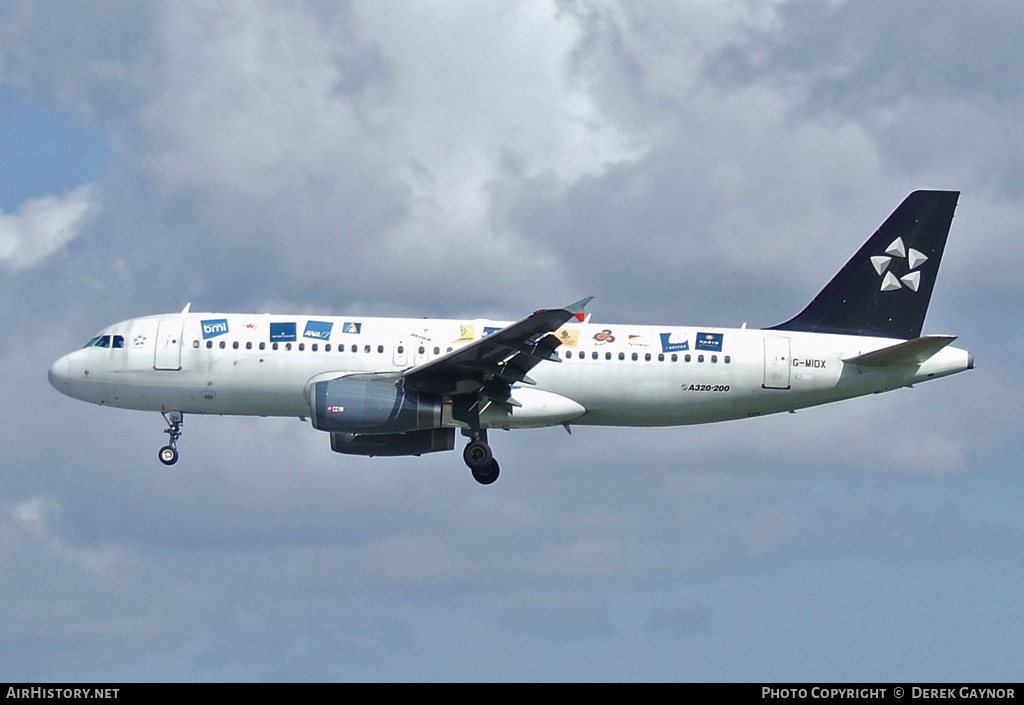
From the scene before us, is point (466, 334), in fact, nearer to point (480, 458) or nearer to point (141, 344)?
point (480, 458)

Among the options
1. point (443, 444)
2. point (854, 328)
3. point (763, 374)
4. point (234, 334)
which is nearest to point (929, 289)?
point (854, 328)

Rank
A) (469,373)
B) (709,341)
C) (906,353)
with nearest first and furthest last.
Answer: (469,373) → (906,353) → (709,341)

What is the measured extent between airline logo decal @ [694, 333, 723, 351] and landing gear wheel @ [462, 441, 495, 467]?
23.9ft

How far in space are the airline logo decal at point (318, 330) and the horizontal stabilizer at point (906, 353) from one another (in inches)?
634

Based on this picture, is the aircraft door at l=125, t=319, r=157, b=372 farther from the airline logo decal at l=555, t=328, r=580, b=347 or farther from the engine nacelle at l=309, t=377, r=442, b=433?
the airline logo decal at l=555, t=328, r=580, b=347

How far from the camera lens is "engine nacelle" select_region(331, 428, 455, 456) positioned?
49.7 meters

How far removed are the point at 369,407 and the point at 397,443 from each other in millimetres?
4032

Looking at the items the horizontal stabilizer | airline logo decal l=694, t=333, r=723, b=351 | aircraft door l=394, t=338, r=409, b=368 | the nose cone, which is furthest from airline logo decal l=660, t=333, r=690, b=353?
the nose cone

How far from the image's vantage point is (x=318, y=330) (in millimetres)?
48281

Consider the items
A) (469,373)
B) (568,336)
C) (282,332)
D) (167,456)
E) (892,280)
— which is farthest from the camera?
(892,280)

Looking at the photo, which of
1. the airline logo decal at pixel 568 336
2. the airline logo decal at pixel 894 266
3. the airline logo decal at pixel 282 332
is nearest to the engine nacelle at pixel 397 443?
the airline logo decal at pixel 282 332

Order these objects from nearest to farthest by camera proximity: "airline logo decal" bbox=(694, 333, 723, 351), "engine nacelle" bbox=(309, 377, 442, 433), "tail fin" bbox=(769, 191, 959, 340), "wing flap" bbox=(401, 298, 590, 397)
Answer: "wing flap" bbox=(401, 298, 590, 397) < "engine nacelle" bbox=(309, 377, 442, 433) < "airline logo decal" bbox=(694, 333, 723, 351) < "tail fin" bbox=(769, 191, 959, 340)

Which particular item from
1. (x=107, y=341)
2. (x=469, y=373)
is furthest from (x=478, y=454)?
(x=107, y=341)
